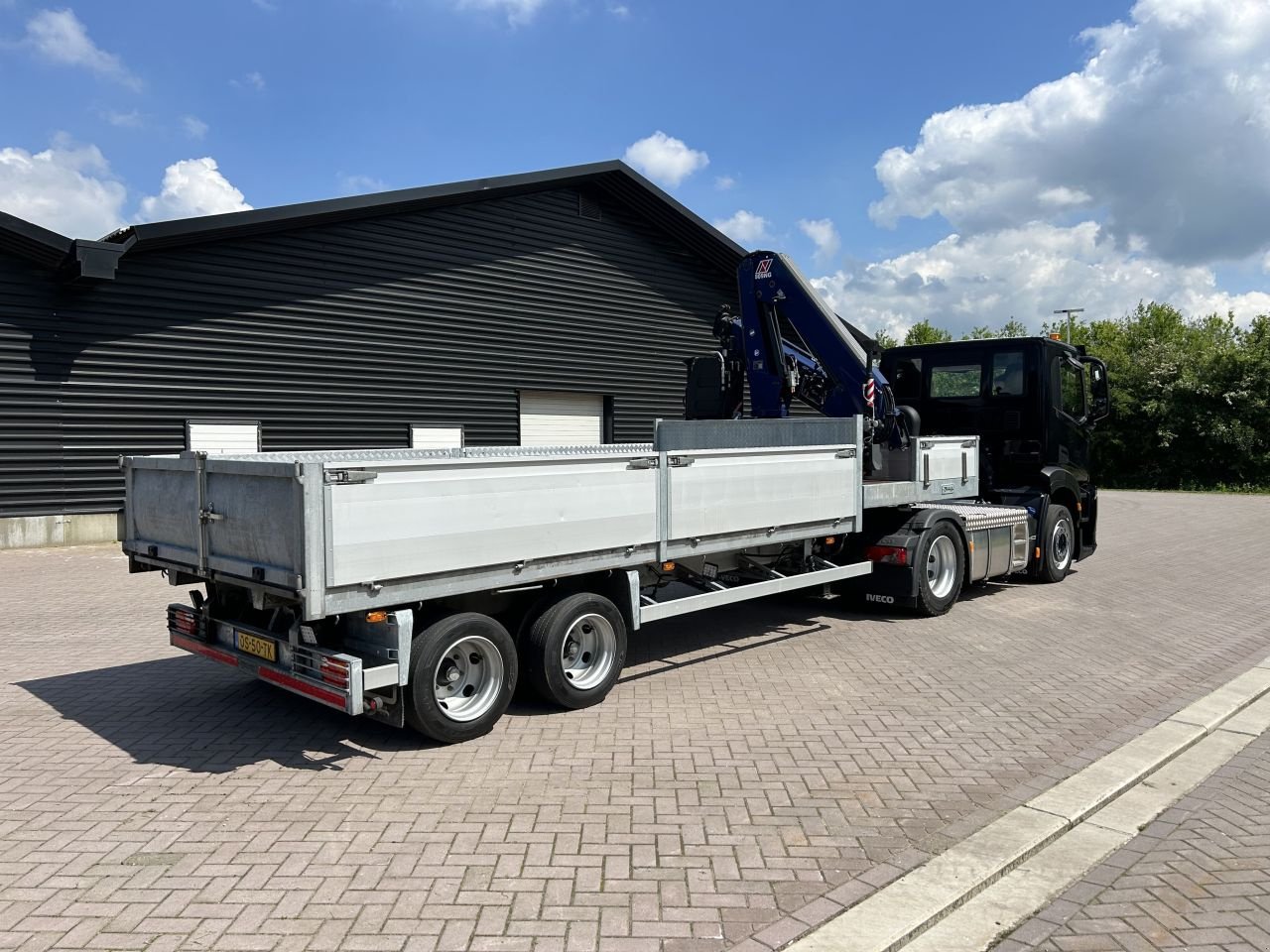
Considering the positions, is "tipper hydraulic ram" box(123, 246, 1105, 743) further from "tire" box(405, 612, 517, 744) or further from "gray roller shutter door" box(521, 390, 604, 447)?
"gray roller shutter door" box(521, 390, 604, 447)

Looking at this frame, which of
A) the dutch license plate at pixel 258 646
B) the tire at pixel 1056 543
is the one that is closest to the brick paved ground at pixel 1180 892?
the dutch license plate at pixel 258 646

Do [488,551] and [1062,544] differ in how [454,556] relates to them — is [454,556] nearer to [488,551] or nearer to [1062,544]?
[488,551]

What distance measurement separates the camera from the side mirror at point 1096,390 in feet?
37.6

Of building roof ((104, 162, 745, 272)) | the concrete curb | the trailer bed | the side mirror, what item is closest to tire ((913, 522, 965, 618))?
the trailer bed

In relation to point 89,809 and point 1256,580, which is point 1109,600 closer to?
point 1256,580

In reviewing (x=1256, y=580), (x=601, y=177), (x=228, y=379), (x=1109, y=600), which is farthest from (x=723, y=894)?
(x=601, y=177)

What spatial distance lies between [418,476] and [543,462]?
89 centimetres

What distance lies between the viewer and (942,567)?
31.3 ft

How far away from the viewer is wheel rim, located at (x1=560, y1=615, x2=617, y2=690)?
6152mm

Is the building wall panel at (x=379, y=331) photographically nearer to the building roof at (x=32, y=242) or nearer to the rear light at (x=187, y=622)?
the building roof at (x=32, y=242)

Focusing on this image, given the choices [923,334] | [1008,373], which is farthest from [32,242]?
[923,334]

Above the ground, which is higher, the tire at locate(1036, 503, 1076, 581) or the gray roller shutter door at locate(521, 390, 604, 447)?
the gray roller shutter door at locate(521, 390, 604, 447)

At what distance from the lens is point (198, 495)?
5531 mm

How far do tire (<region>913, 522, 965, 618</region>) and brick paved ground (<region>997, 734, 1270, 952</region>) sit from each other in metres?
4.27
